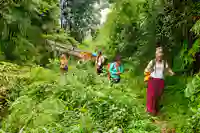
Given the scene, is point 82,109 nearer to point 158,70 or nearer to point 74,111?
point 74,111

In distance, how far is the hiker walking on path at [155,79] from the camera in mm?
6344

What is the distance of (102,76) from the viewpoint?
9.26 meters

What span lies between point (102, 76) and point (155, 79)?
3003 mm

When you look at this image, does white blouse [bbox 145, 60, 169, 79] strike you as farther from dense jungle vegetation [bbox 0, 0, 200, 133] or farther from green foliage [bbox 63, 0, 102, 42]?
green foliage [bbox 63, 0, 102, 42]

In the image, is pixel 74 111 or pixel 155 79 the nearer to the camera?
pixel 74 111

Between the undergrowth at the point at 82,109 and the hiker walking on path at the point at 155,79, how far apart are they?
0.26 m

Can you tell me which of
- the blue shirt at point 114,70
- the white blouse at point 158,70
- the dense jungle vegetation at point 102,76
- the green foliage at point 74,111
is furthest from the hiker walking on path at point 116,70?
the white blouse at point 158,70

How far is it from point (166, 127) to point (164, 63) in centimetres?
131

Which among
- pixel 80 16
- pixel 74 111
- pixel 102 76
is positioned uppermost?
pixel 80 16

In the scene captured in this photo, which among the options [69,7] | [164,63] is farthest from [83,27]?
[164,63]

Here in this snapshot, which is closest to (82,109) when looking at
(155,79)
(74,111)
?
(74,111)

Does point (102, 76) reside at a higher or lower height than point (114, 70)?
lower

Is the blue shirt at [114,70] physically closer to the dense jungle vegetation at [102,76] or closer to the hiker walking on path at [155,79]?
the dense jungle vegetation at [102,76]

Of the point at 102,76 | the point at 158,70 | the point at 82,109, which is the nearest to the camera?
the point at 82,109
